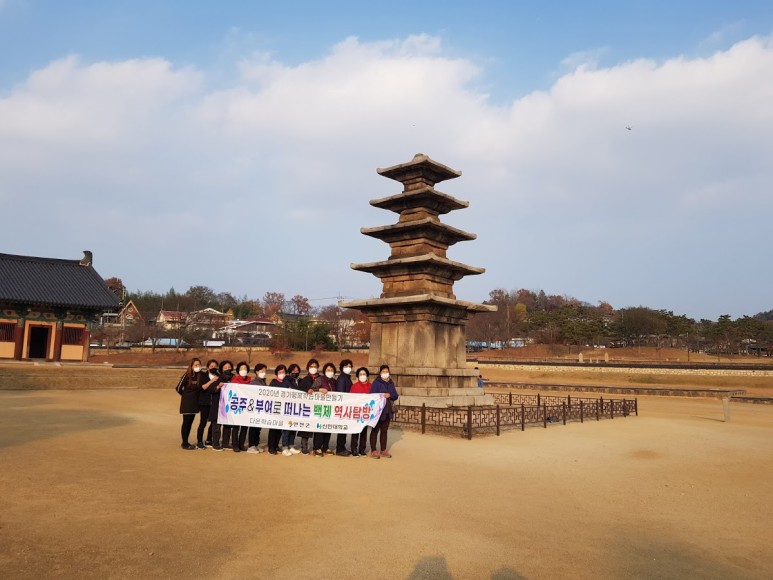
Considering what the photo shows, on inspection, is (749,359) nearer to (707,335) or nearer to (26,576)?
(707,335)

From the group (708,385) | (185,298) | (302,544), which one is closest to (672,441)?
(302,544)

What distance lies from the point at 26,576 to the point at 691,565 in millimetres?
6953

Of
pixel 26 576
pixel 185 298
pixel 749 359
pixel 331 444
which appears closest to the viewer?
pixel 26 576

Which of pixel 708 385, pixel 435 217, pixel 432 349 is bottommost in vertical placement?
pixel 708 385

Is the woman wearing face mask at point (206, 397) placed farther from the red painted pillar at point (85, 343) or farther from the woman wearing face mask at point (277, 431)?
the red painted pillar at point (85, 343)

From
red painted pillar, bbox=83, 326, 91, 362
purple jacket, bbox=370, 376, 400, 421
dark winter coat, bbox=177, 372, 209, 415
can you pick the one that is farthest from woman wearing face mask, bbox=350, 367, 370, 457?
red painted pillar, bbox=83, 326, 91, 362

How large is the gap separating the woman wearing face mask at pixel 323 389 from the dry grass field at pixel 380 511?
28.2 inches

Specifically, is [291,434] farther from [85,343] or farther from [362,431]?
[85,343]

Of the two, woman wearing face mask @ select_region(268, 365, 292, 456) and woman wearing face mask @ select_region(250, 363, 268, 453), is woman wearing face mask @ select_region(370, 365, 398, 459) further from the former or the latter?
woman wearing face mask @ select_region(250, 363, 268, 453)

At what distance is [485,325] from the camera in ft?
347

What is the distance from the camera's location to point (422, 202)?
70.9 feet

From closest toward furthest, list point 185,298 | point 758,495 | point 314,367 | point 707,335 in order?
1. point 758,495
2. point 314,367
3. point 707,335
4. point 185,298

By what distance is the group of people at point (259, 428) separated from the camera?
466 inches

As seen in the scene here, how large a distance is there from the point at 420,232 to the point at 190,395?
12.0 metres
